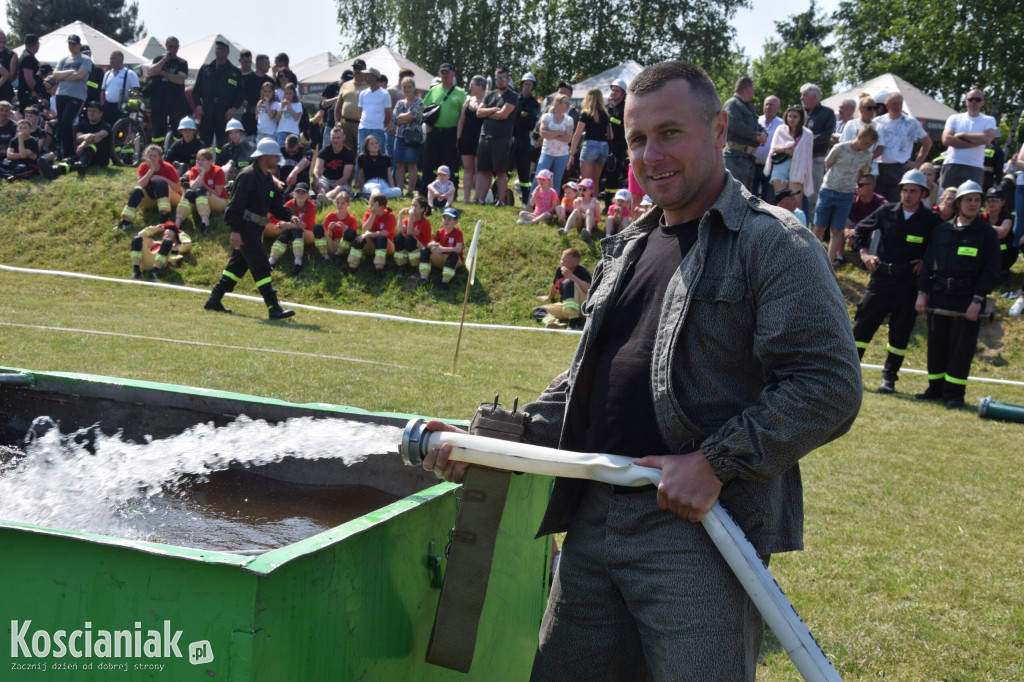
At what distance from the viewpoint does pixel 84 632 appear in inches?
76.7

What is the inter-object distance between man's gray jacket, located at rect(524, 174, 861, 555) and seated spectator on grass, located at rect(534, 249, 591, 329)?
10.8 m

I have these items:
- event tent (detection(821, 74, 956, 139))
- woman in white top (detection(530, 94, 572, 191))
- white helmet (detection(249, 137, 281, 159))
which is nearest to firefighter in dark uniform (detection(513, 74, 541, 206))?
woman in white top (detection(530, 94, 572, 191))

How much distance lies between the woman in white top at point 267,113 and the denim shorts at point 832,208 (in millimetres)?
10130

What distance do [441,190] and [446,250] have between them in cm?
236

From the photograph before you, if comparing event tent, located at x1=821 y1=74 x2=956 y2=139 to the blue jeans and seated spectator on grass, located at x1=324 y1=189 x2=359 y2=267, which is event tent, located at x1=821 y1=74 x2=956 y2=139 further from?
seated spectator on grass, located at x1=324 y1=189 x2=359 y2=267

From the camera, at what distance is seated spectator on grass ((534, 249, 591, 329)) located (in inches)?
515

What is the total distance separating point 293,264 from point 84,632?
1319 cm

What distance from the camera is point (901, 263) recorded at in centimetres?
1026

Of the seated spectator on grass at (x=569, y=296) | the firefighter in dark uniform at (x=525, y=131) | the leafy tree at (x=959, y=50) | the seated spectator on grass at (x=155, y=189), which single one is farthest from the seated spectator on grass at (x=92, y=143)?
the leafy tree at (x=959, y=50)

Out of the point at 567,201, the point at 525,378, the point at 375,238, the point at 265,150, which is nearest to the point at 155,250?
the point at 375,238

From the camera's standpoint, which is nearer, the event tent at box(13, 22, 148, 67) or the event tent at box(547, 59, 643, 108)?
the event tent at box(547, 59, 643, 108)

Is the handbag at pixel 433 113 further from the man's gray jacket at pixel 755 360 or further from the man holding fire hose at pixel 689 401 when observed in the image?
the man's gray jacket at pixel 755 360

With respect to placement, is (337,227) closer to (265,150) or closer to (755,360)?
(265,150)

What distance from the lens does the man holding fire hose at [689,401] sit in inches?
77.0
